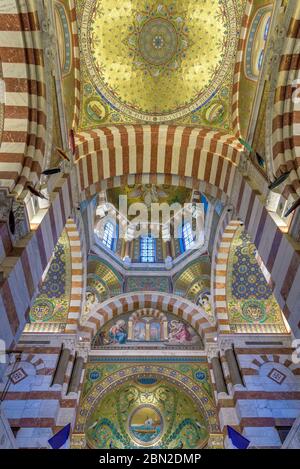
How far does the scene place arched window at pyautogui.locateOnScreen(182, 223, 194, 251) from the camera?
13.9m

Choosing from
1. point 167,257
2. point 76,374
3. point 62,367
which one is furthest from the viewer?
point 167,257

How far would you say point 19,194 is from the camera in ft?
17.3

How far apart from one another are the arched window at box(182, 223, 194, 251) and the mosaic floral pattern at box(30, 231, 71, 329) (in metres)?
5.09

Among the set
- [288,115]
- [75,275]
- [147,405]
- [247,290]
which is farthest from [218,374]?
[288,115]

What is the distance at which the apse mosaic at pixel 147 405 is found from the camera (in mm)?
9312

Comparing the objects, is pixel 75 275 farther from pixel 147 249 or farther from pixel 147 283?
pixel 147 249

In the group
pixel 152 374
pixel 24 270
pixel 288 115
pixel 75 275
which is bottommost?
pixel 24 270

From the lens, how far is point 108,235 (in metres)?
14.4

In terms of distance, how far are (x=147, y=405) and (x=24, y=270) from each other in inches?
277

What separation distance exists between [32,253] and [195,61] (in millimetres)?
5917

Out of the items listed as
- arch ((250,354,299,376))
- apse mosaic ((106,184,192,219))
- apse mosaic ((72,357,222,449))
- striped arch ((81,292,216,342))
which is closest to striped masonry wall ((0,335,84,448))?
apse mosaic ((72,357,222,449))

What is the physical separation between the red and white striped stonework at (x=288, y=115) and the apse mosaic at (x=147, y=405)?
689 cm

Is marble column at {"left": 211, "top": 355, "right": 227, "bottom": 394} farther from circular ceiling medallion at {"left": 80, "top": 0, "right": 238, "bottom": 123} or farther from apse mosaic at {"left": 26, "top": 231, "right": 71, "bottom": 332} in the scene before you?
circular ceiling medallion at {"left": 80, "top": 0, "right": 238, "bottom": 123}

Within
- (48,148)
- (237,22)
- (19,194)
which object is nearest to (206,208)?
(237,22)
